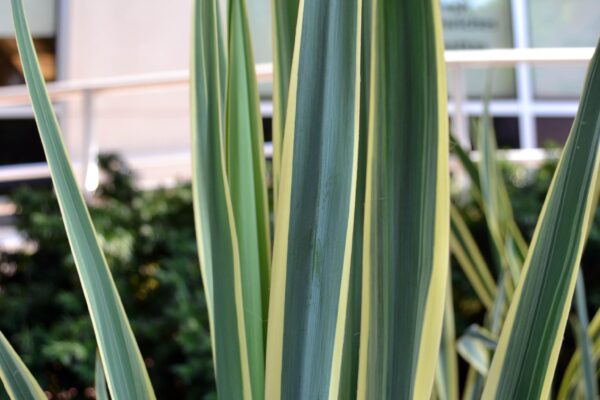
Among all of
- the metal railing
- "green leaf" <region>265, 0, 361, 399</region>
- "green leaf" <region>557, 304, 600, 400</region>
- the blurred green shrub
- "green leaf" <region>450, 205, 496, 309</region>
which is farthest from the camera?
the metal railing

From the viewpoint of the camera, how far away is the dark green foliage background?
1.47 meters

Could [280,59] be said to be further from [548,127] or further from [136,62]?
[548,127]

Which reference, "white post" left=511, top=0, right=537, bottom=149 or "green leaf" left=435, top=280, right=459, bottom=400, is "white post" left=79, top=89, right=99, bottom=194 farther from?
"white post" left=511, top=0, right=537, bottom=149

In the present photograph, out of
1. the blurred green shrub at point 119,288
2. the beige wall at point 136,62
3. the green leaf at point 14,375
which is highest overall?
the beige wall at point 136,62

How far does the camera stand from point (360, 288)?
0.49m

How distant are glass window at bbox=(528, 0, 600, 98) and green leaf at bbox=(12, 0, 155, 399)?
16.8ft

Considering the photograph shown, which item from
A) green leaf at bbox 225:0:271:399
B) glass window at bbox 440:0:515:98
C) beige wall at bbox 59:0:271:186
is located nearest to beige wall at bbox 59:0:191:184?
beige wall at bbox 59:0:271:186

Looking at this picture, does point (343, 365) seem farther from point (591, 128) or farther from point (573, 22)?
point (573, 22)

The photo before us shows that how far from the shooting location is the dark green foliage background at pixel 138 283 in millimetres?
1469

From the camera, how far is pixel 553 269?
423 millimetres

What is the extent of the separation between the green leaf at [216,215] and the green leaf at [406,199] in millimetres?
78

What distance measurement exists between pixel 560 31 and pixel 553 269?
5.24 meters

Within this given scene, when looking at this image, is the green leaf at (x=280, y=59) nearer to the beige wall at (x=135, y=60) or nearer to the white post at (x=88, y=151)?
the white post at (x=88, y=151)

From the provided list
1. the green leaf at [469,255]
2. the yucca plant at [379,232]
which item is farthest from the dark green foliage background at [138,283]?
the yucca plant at [379,232]
